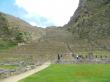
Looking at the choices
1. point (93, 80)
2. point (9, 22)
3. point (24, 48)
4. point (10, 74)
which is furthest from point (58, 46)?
point (93, 80)

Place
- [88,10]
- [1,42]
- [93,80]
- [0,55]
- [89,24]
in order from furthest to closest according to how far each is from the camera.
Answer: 1. [88,10]
2. [89,24]
3. [1,42]
4. [0,55]
5. [93,80]

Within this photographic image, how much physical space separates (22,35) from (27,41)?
258 inches

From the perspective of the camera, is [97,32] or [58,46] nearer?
[58,46]

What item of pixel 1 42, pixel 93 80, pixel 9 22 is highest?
pixel 9 22

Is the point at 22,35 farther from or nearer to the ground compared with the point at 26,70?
farther from the ground

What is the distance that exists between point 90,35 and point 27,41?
101ft

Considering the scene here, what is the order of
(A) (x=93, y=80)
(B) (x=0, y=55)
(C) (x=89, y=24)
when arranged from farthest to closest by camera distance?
(C) (x=89, y=24), (B) (x=0, y=55), (A) (x=93, y=80)

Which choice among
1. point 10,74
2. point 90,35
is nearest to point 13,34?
point 90,35

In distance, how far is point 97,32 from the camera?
148875mm

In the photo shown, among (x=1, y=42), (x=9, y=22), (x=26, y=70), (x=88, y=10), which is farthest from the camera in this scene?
(x=88, y=10)

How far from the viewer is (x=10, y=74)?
1831 inches

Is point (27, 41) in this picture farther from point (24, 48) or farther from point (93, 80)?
point (93, 80)

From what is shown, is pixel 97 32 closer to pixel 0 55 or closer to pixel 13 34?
pixel 13 34

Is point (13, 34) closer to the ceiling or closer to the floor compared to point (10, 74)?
closer to the ceiling
